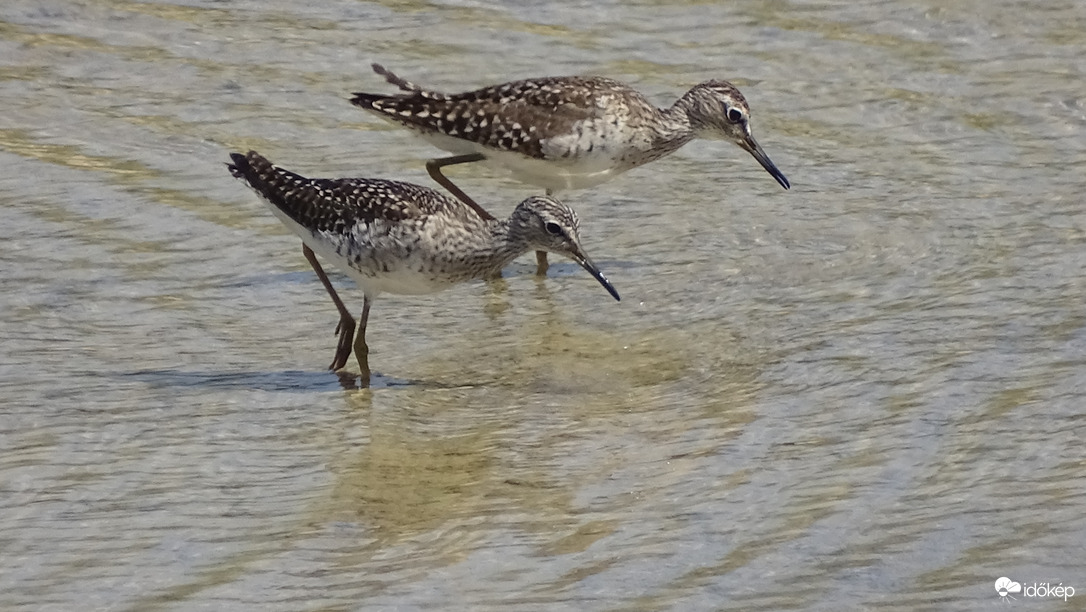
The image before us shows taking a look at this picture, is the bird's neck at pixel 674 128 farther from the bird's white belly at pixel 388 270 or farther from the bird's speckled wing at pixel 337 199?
the bird's white belly at pixel 388 270

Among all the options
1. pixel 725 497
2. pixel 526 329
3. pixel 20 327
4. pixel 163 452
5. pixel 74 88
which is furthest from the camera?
pixel 74 88

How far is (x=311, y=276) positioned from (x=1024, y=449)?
14.8 ft

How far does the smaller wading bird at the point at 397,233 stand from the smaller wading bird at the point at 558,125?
4.28 ft

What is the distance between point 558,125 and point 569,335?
1781 millimetres

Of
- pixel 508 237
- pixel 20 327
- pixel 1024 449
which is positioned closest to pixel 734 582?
pixel 1024 449

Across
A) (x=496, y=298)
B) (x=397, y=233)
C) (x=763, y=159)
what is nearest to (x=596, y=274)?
(x=397, y=233)

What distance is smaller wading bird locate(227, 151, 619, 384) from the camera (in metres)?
8.90

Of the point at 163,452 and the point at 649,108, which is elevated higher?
the point at 649,108

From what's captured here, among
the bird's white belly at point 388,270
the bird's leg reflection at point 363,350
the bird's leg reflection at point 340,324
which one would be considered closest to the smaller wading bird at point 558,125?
the bird's leg reflection at point 340,324

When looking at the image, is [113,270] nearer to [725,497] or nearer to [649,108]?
[649,108]

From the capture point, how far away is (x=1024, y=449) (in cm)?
717

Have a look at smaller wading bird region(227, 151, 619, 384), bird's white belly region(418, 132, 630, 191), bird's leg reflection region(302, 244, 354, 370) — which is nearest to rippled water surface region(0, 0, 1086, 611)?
bird's leg reflection region(302, 244, 354, 370)

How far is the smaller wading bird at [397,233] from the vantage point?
A: 8.90 m

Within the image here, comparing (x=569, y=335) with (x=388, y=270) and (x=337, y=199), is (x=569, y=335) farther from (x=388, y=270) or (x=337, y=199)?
(x=337, y=199)
